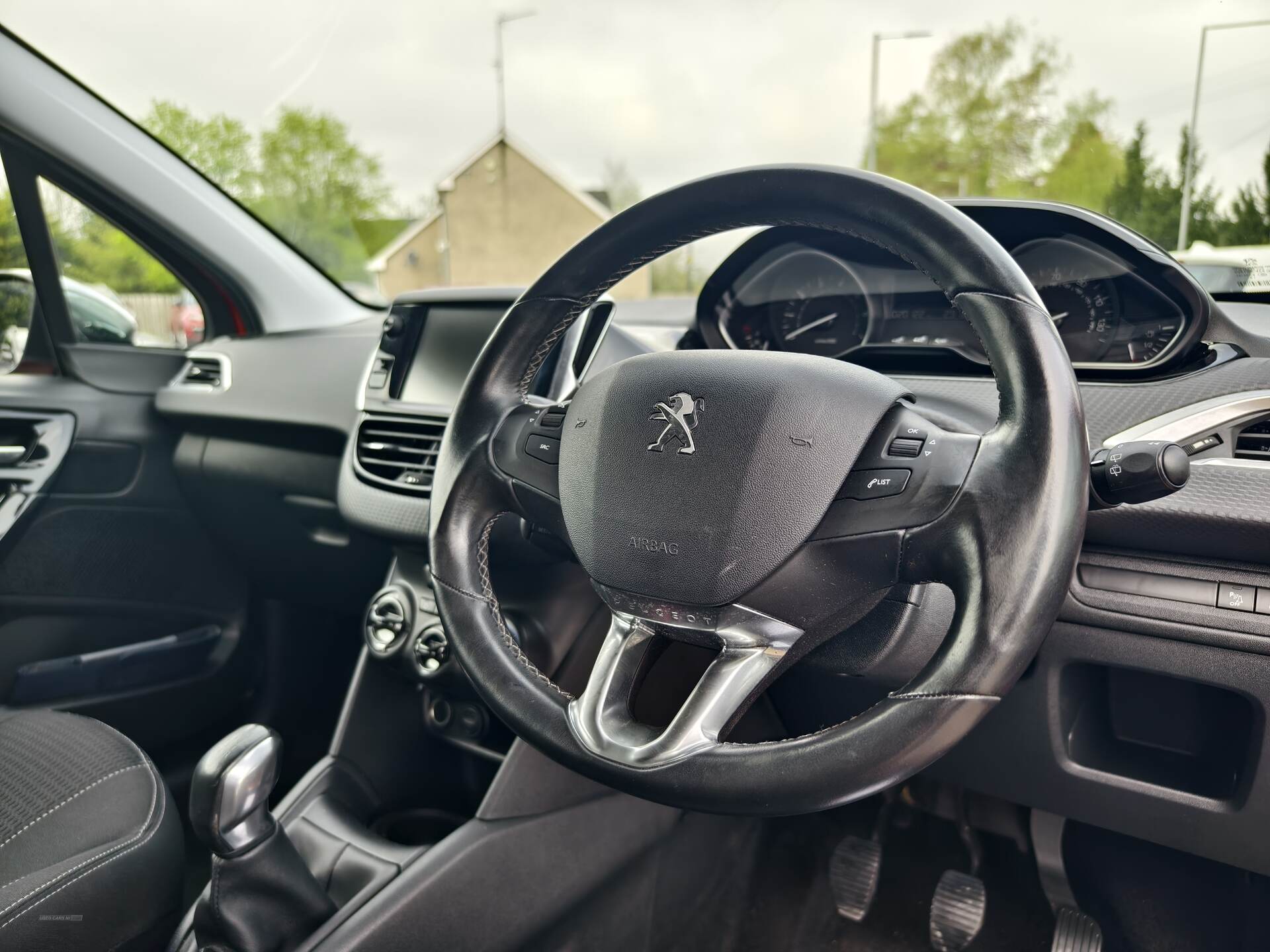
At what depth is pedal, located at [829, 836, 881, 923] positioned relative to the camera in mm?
1669

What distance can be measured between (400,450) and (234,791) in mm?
682

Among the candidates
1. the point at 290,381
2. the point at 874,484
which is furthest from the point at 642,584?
the point at 290,381

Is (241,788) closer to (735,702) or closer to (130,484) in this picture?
(735,702)

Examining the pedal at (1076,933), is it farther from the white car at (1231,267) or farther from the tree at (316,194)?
the tree at (316,194)

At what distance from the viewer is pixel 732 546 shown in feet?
2.68

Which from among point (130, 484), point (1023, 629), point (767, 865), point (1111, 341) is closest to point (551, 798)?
point (767, 865)

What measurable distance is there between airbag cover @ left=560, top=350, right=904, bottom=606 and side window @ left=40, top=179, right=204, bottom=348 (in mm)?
1499

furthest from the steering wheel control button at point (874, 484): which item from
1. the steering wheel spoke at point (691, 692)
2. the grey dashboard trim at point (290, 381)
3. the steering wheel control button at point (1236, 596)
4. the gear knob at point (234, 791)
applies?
the grey dashboard trim at point (290, 381)

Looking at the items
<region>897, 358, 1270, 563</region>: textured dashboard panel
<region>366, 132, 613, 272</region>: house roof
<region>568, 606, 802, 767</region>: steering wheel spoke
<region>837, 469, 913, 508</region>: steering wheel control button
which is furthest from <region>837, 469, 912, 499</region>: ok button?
<region>366, 132, 613, 272</region>: house roof

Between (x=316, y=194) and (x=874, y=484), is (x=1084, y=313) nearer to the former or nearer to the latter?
(x=874, y=484)

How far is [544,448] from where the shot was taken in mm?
1012

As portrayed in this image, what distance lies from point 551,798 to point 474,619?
1.54 ft

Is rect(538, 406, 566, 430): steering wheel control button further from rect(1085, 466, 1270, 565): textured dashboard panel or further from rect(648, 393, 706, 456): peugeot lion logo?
rect(1085, 466, 1270, 565): textured dashboard panel

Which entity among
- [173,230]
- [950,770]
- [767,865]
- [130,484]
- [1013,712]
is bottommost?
[767,865]
